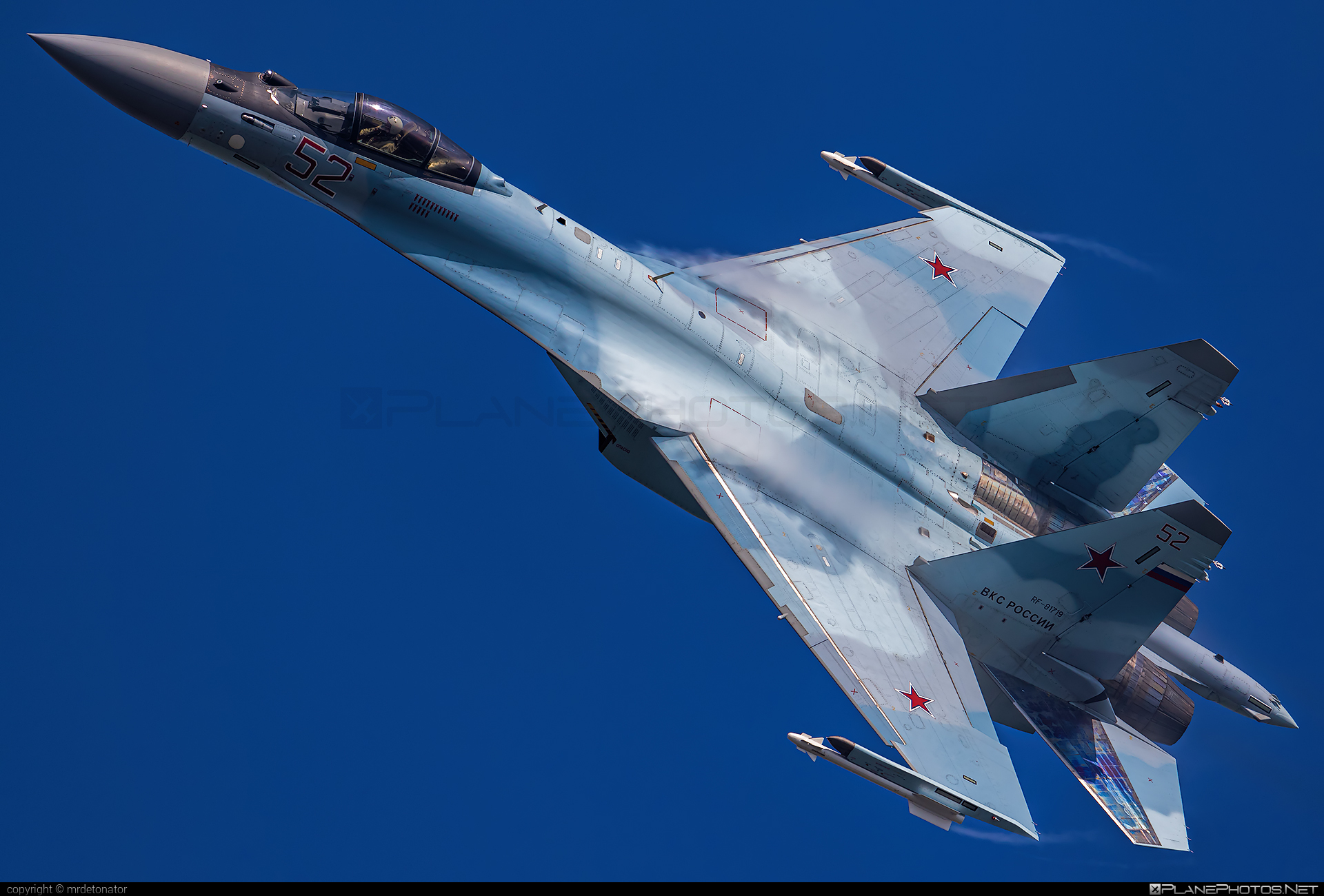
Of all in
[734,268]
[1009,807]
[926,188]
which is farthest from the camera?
[926,188]

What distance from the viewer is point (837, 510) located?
15.0 m

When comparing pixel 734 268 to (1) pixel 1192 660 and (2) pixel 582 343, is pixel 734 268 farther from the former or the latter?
(1) pixel 1192 660

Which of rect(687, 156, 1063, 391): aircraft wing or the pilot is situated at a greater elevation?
the pilot

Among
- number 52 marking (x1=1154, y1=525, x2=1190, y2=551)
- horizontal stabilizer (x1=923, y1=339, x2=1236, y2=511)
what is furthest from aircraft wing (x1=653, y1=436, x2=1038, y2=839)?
number 52 marking (x1=1154, y1=525, x2=1190, y2=551)

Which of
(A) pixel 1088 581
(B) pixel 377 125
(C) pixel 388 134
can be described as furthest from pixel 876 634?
(B) pixel 377 125

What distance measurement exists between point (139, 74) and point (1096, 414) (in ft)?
41.3

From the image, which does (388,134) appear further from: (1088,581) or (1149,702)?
(1149,702)

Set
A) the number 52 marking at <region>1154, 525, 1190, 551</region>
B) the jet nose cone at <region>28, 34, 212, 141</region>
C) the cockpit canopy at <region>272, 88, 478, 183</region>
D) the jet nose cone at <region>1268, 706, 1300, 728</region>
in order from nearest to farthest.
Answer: the jet nose cone at <region>28, 34, 212, 141</region>, the cockpit canopy at <region>272, 88, 478, 183</region>, the number 52 marking at <region>1154, 525, 1190, 551</region>, the jet nose cone at <region>1268, 706, 1300, 728</region>

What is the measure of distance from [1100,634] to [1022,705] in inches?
54.0

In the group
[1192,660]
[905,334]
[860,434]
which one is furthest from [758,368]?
[1192,660]

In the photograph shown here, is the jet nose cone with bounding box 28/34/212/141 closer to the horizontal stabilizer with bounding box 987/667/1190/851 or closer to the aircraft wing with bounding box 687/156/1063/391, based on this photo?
the aircraft wing with bounding box 687/156/1063/391

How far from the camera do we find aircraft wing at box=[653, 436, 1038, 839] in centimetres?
1351

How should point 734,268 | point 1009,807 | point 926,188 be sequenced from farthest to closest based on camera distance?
point 926,188 → point 734,268 → point 1009,807

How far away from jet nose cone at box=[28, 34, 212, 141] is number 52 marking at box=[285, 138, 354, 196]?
1.17 meters
